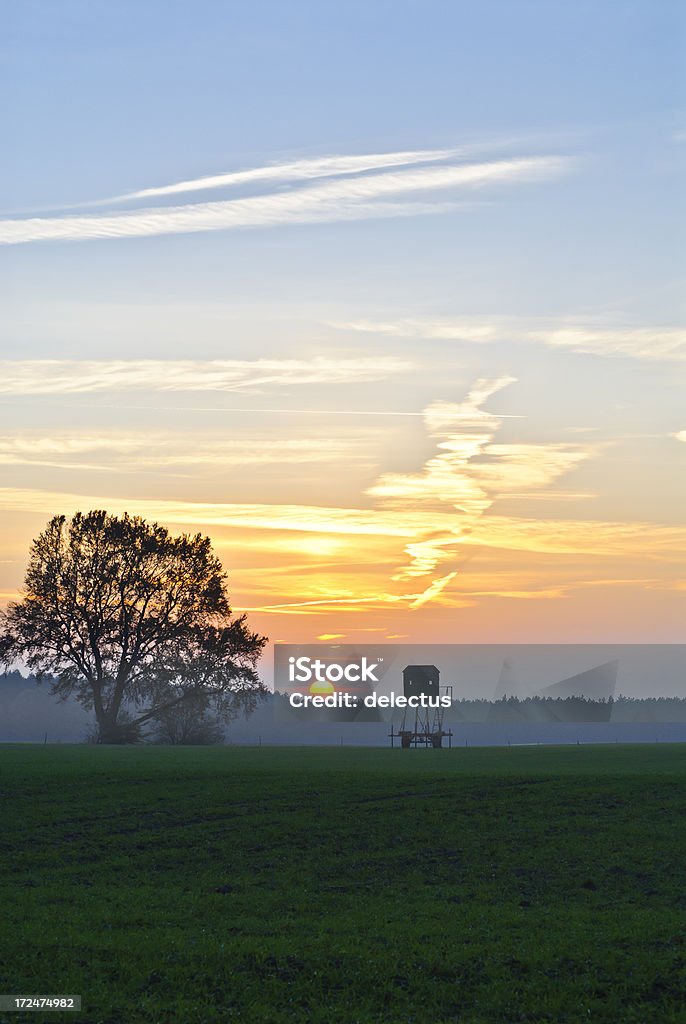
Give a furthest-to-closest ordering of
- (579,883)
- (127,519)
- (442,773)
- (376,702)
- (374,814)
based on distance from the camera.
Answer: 1. (376,702)
2. (127,519)
3. (442,773)
4. (374,814)
5. (579,883)

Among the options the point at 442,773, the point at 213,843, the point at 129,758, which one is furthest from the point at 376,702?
the point at 213,843

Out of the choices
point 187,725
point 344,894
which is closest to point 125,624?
point 187,725

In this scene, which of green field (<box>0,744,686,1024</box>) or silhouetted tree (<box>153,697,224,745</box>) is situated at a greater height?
silhouetted tree (<box>153,697,224,745</box>)

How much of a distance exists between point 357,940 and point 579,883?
36.7ft

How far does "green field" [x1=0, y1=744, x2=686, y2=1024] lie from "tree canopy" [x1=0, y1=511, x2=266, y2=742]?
4846 cm

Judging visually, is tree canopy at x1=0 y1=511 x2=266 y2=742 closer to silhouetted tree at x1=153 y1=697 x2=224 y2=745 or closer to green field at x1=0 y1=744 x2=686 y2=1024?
silhouetted tree at x1=153 y1=697 x2=224 y2=745

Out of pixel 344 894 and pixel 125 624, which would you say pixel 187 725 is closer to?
pixel 125 624

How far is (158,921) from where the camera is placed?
105ft

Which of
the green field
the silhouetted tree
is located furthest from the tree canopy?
the green field

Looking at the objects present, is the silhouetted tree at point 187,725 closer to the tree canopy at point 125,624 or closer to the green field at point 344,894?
the tree canopy at point 125,624

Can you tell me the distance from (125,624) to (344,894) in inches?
3208

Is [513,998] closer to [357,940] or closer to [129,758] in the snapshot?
[357,940]

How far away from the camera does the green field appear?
2591 centimetres

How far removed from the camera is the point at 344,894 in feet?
121
